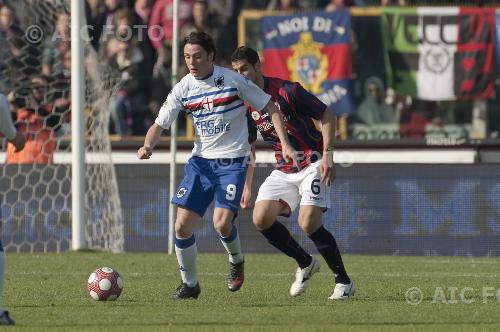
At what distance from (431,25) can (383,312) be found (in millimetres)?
9850

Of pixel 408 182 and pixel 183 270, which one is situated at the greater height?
pixel 183 270

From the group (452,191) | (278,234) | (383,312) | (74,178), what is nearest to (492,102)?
(452,191)

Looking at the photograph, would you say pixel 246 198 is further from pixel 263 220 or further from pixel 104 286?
pixel 104 286

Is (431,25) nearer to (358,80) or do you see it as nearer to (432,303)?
(358,80)

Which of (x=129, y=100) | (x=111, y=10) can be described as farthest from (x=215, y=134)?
(x=111, y=10)

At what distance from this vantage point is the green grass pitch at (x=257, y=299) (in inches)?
323

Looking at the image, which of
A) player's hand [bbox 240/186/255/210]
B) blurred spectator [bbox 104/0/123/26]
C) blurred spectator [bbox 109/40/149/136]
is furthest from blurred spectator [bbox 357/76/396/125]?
player's hand [bbox 240/186/255/210]

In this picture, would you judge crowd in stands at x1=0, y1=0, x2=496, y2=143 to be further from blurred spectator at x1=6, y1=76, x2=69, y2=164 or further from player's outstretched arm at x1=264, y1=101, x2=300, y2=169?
player's outstretched arm at x1=264, y1=101, x2=300, y2=169

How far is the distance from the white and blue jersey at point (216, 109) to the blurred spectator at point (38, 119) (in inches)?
292

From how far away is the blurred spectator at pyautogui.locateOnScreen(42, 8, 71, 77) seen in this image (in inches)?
676

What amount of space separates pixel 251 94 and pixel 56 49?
329 inches

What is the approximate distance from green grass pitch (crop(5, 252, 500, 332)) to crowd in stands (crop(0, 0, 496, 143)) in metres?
3.86

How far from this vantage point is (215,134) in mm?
9859

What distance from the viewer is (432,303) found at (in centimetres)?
966
